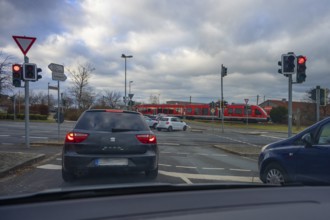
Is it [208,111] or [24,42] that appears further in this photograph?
[208,111]

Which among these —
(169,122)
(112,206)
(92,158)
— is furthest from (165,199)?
(169,122)

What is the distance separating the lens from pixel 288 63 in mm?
13672

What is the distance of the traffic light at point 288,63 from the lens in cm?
1366

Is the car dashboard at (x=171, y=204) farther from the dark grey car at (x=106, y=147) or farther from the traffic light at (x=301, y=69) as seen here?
the traffic light at (x=301, y=69)

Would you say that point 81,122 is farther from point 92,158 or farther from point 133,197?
point 133,197

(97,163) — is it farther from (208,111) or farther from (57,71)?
(208,111)

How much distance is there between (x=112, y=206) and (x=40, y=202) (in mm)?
465

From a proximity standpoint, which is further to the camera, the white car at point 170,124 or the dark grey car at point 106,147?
the white car at point 170,124

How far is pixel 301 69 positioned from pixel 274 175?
807 centimetres

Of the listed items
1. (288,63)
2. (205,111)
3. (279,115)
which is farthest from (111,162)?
(205,111)

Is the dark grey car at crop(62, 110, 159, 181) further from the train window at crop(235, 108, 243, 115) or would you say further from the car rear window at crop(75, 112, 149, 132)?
the train window at crop(235, 108, 243, 115)

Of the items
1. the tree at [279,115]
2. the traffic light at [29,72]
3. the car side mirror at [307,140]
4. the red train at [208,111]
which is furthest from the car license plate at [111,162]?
the tree at [279,115]

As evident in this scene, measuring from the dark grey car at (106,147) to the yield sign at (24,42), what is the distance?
724 centimetres

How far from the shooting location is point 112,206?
7.47ft
